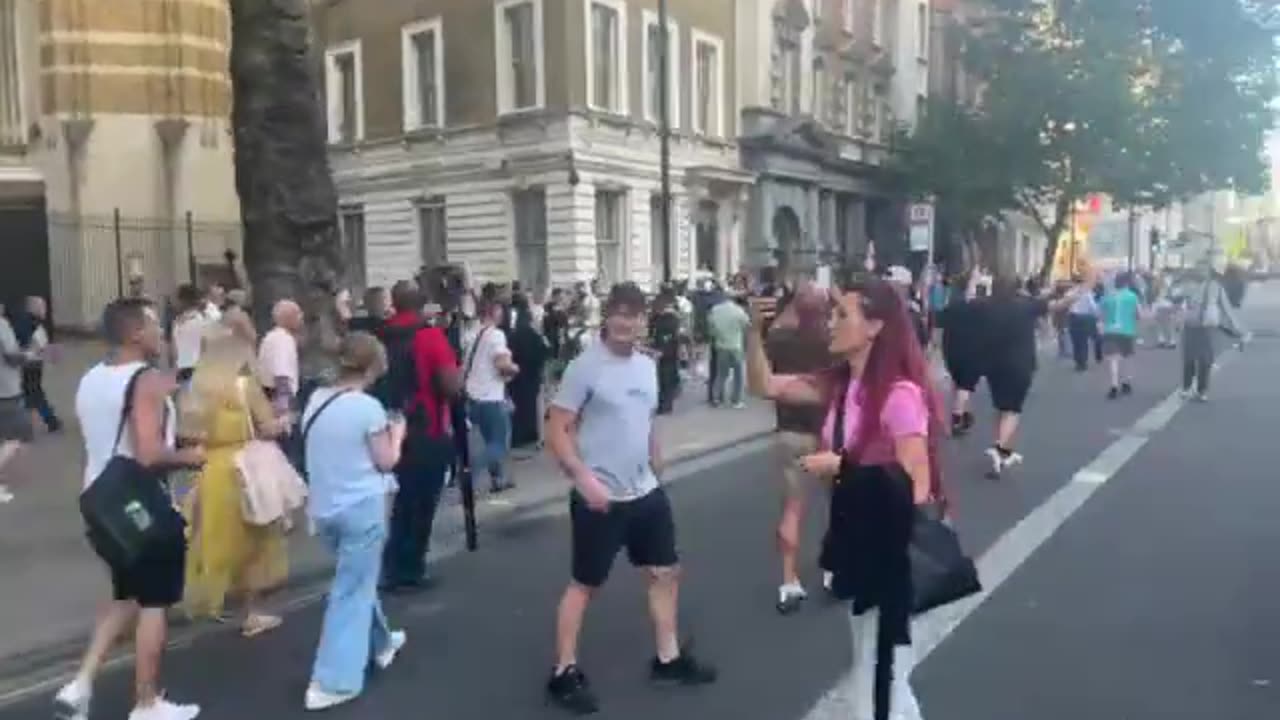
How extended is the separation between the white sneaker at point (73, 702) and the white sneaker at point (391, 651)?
1.31 meters

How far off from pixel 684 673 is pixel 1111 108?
33.9 metres

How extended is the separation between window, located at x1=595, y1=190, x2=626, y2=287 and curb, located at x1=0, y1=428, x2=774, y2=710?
55.5 ft

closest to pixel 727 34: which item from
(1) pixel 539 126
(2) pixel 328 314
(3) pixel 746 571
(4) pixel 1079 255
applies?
(1) pixel 539 126

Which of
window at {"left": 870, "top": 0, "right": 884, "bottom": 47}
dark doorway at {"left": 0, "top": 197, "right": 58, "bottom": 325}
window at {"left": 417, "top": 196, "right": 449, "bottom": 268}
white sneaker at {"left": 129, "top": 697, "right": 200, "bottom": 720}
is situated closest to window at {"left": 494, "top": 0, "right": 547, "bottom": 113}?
window at {"left": 417, "top": 196, "right": 449, "bottom": 268}

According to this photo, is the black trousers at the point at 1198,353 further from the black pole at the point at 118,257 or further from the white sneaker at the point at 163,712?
the black pole at the point at 118,257

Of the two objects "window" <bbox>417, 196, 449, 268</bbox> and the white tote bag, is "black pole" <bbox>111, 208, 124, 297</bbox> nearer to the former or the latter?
"window" <bbox>417, 196, 449, 268</bbox>

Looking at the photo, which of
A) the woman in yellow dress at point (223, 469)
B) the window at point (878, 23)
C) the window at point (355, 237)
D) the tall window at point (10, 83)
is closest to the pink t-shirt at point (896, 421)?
the woman in yellow dress at point (223, 469)

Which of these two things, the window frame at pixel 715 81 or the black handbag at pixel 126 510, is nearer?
the black handbag at pixel 126 510

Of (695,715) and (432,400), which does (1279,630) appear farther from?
(432,400)

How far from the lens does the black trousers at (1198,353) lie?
16594mm

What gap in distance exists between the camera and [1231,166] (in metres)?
37.8

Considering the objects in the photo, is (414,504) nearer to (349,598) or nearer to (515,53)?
(349,598)

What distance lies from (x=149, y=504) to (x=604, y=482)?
74.3 inches

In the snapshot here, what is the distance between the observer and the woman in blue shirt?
5516 millimetres
